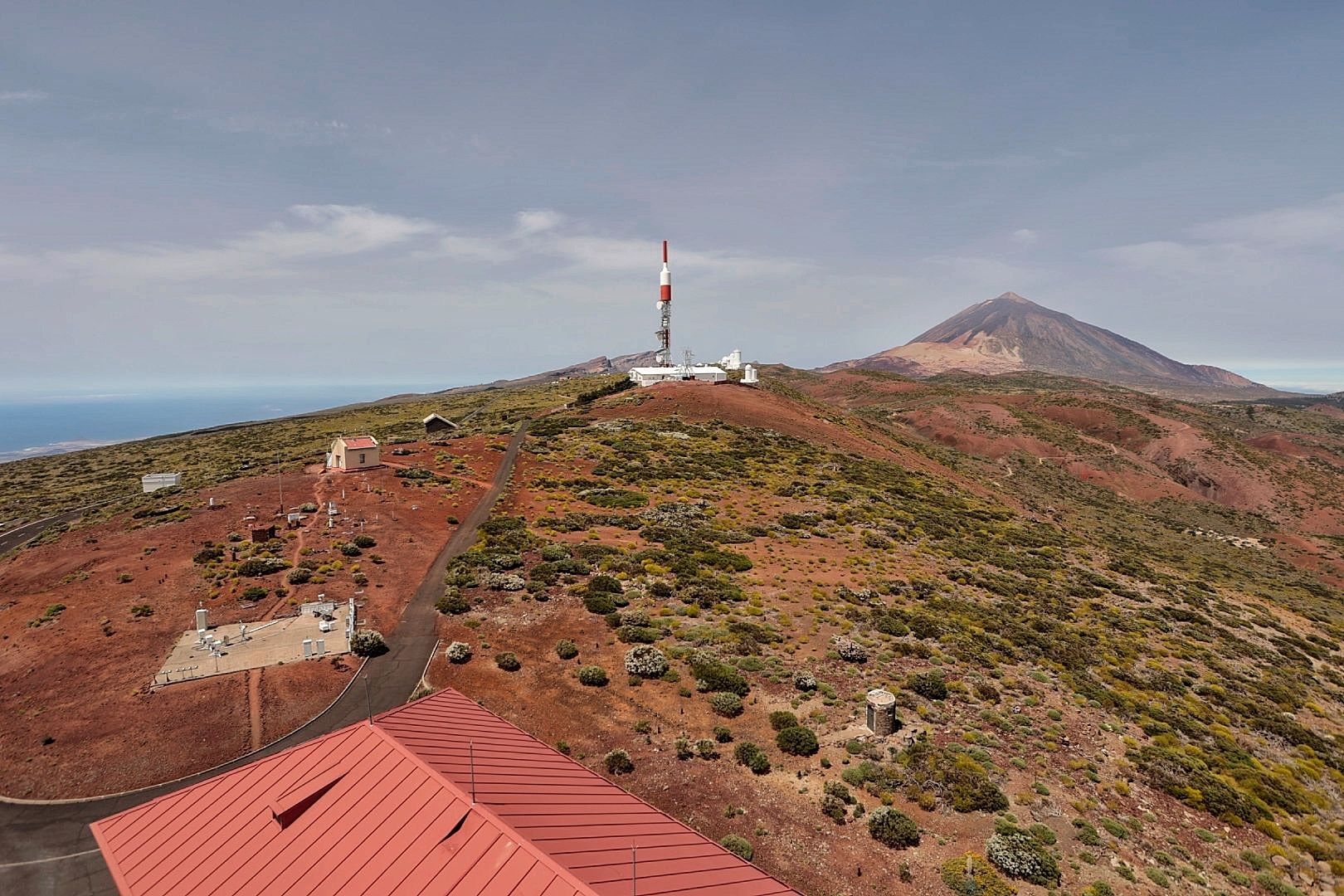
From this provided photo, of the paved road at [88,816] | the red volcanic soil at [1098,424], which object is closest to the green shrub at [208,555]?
the paved road at [88,816]

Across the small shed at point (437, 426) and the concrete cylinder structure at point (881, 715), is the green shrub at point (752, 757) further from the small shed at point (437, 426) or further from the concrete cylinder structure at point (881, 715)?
the small shed at point (437, 426)

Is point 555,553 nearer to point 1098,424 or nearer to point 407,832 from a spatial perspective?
point 407,832

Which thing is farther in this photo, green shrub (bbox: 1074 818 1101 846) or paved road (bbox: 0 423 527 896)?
green shrub (bbox: 1074 818 1101 846)

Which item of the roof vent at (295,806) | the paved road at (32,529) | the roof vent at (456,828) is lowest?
the paved road at (32,529)

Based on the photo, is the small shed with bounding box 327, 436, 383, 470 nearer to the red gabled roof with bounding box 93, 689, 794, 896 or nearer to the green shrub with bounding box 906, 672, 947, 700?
the red gabled roof with bounding box 93, 689, 794, 896

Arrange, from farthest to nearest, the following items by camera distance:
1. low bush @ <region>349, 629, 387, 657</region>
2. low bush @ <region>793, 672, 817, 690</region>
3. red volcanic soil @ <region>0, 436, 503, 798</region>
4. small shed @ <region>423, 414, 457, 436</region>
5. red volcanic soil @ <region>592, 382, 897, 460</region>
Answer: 1. small shed @ <region>423, 414, 457, 436</region>
2. red volcanic soil @ <region>592, 382, 897, 460</region>
3. low bush @ <region>349, 629, 387, 657</region>
4. low bush @ <region>793, 672, 817, 690</region>
5. red volcanic soil @ <region>0, 436, 503, 798</region>

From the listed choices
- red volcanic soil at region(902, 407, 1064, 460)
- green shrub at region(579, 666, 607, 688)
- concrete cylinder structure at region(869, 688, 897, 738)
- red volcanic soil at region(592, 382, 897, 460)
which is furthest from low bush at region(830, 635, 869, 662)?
red volcanic soil at region(902, 407, 1064, 460)
